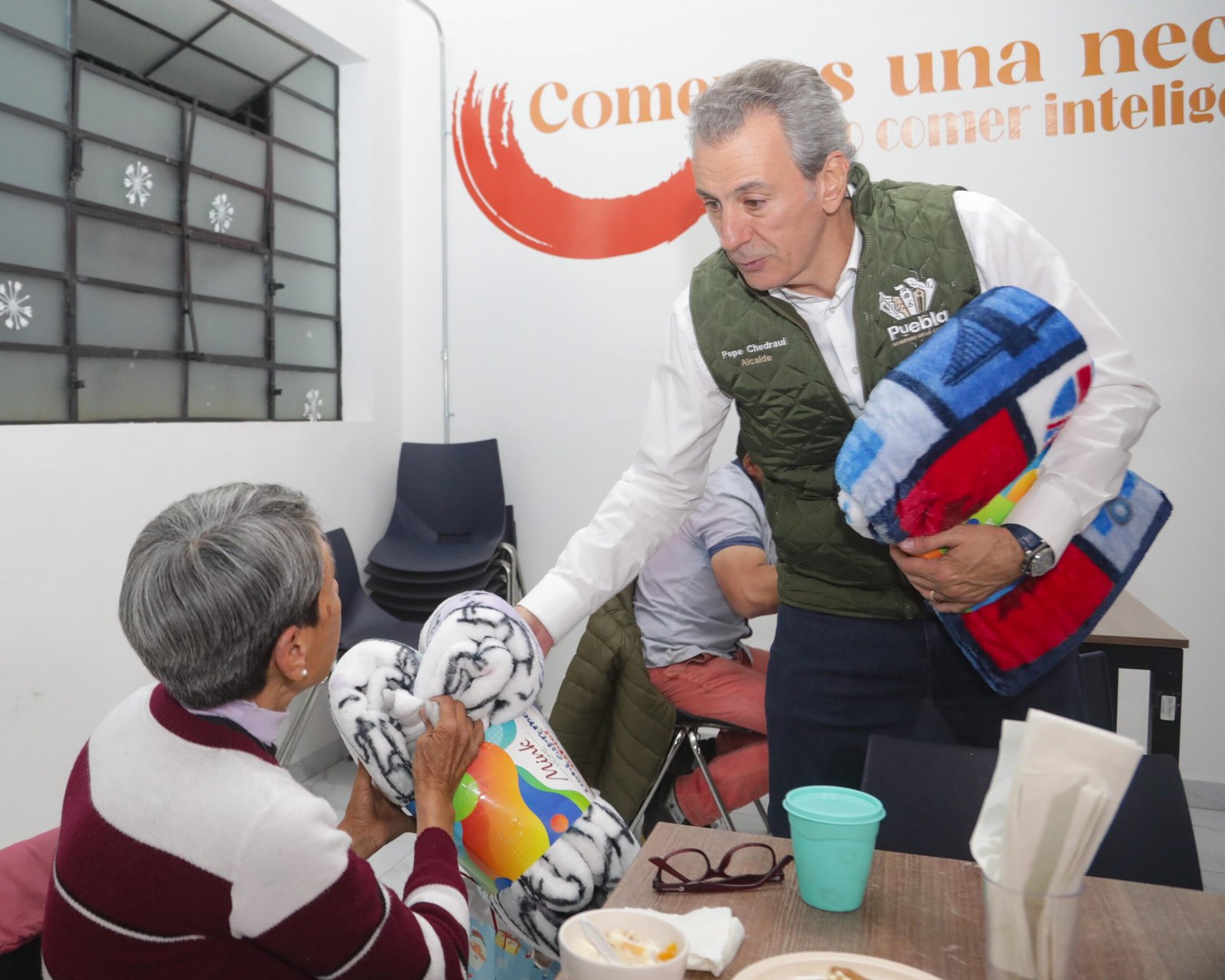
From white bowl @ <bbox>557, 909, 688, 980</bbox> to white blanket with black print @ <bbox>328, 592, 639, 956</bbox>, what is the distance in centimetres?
32

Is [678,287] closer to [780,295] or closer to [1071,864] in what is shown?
[780,295]

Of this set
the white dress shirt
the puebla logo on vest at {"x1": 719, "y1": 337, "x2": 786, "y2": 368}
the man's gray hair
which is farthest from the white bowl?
the man's gray hair

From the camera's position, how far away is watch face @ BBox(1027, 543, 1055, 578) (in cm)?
123

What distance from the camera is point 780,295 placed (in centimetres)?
149

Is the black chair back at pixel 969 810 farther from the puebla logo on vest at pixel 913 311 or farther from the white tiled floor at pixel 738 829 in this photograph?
the white tiled floor at pixel 738 829

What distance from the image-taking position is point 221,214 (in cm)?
342

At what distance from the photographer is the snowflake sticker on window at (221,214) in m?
3.38

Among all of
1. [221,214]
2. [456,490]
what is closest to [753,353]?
[221,214]

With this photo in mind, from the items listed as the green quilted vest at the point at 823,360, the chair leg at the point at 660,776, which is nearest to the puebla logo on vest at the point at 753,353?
the green quilted vest at the point at 823,360

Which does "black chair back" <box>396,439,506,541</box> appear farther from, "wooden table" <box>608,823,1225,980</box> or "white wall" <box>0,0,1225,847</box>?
"wooden table" <box>608,823,1225,980</box>

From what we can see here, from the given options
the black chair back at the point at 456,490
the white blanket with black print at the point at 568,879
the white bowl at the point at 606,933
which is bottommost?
the white blanket with black print at the point at 568,879

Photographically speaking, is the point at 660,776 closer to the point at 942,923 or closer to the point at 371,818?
the point at 371,818

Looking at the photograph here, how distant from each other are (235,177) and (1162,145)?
3180 millimetres

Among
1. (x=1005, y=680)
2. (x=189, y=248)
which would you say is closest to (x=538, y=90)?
(x=189, y=248)
